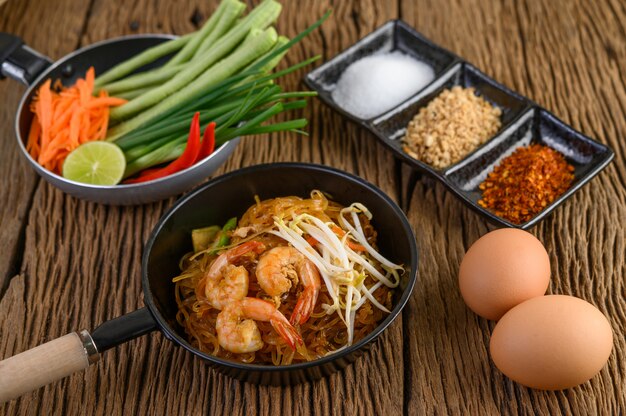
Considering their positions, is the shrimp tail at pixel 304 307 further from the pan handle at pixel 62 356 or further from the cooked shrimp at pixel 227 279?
the pan handle at pixel 62 356

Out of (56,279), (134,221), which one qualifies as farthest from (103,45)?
(56,279)

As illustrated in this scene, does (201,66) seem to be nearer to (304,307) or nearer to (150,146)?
(150,146)

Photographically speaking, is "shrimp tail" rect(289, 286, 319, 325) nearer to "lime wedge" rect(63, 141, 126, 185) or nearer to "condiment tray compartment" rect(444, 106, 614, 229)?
"condiment tray compartment" rect(444, 106, 614, 229)

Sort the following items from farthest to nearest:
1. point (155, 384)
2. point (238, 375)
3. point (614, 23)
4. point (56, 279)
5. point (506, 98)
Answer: point (614, 23) < point (506, 98) < point (56, 279) < point (155, 384) < point (238, 375)

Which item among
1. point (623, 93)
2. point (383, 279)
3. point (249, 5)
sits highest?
point (249, 5)

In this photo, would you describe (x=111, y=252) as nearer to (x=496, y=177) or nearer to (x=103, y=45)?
(x=103, y=45)

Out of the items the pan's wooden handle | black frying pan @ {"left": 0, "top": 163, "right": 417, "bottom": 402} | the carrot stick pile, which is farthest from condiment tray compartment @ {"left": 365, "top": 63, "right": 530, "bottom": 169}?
the pan's wooden handle
